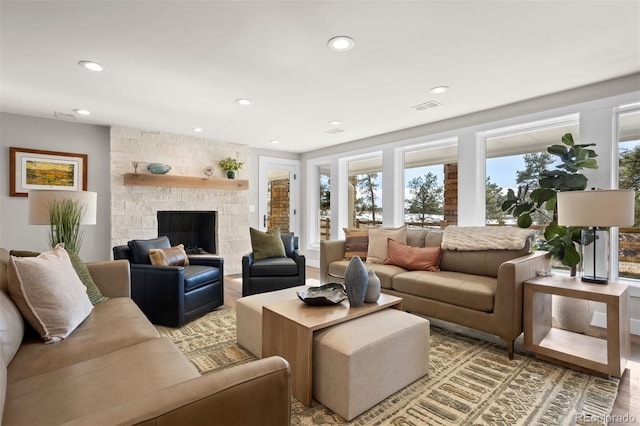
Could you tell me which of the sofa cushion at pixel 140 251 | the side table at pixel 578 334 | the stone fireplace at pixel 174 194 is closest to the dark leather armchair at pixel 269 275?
the sofa cushion at pixel 140 251

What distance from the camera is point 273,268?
3.74m

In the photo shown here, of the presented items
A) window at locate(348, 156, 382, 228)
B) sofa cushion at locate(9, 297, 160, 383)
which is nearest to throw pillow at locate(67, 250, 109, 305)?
sofa cushion at locate(9, 297, 160, 383)

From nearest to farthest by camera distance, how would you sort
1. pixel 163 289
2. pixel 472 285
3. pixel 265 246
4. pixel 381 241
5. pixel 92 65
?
pixel 92 65
pixel 472 285
pixel 163 289
pixel 381 241
pixel 265 246

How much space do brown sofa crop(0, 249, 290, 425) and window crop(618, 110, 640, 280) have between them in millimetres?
3600

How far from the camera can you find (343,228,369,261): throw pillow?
13.1ft

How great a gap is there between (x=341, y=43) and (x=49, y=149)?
13.3 ft

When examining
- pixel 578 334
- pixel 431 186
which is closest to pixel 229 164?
pixel 431 186

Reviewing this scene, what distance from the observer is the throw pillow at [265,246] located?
13.1ft

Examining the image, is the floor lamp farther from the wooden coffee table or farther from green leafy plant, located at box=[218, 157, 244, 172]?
green leafy plant, located at box=[218, 157, 244, 172]

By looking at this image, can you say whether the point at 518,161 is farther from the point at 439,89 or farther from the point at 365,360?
the point at 365,360

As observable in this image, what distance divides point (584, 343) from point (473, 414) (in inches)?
52.3

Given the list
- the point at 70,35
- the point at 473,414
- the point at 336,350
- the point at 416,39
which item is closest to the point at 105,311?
Result: the point at 336,350

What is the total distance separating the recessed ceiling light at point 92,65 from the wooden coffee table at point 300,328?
2.32m

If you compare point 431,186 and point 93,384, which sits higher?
point 431,186
